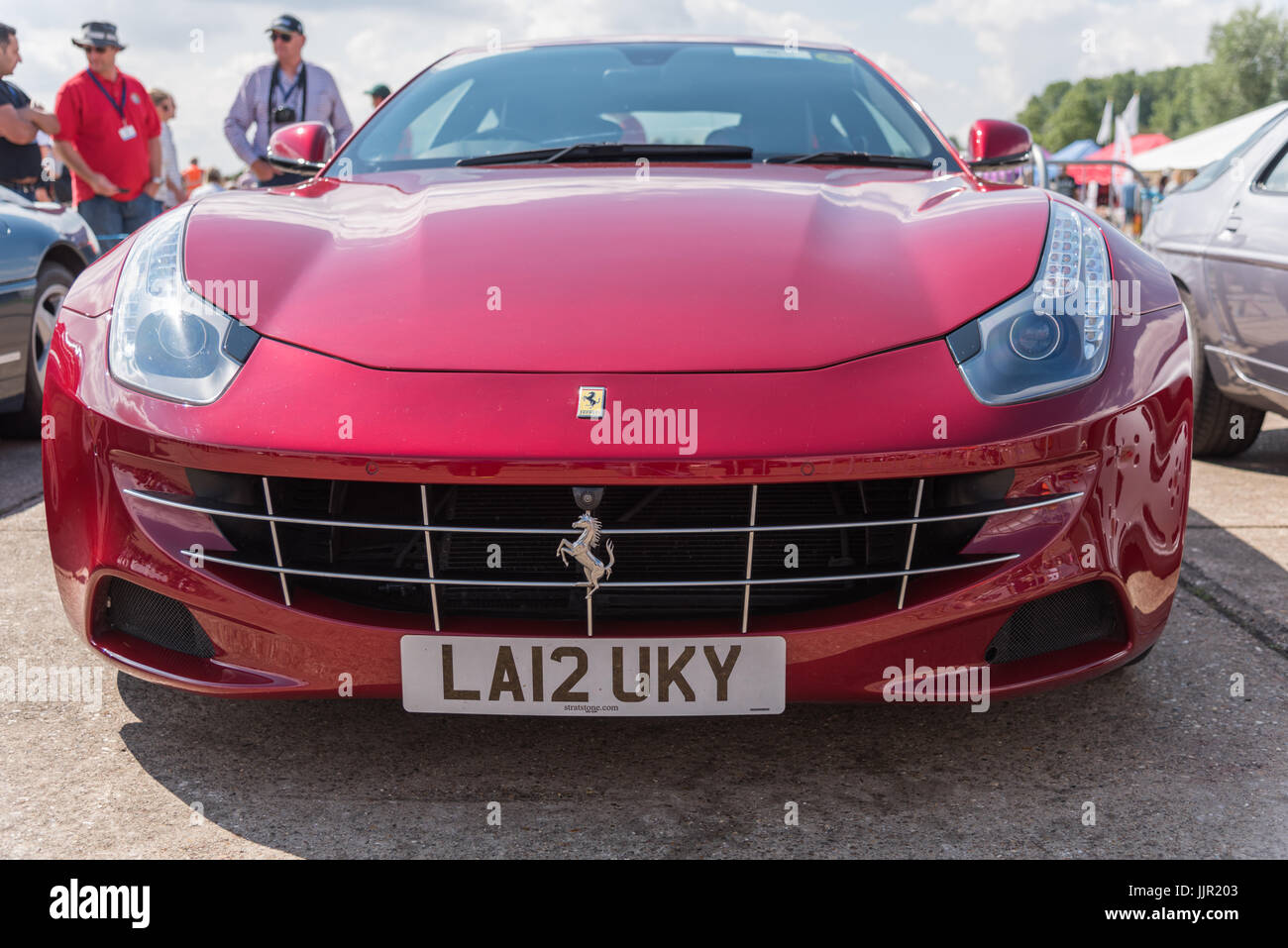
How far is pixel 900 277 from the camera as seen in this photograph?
204 centimetres

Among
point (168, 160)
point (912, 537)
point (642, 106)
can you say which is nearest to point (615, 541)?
point (912, 537)

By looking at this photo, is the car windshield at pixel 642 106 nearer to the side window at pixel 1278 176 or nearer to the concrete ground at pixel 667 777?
the concrete ground at pixel 667 777

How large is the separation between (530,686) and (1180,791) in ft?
3.44

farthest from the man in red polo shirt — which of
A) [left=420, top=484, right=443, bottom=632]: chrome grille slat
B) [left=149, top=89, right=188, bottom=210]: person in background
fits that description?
[left=420, top=484, right=443, bottom=632]: chrome grille slat

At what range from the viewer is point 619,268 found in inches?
80.4

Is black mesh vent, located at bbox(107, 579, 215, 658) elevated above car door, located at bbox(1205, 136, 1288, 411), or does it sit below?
below

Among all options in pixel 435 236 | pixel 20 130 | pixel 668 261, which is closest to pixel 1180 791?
pixel 668 261

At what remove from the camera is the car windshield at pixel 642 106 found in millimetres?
3008

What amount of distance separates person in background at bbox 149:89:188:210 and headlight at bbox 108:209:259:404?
6.86 meters

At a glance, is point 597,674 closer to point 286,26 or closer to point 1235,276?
point 1235,276

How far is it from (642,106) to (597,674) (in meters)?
1.80

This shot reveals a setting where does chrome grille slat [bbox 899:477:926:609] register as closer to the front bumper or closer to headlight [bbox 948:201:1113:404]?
the front bumper

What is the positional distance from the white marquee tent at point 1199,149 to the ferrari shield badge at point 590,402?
13579mm

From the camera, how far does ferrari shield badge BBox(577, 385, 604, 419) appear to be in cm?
176
